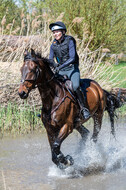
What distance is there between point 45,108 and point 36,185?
1.29 m

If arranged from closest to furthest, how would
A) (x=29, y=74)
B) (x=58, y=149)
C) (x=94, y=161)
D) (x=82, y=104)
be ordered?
(x=29, y=74)
(x=58, y=149)
(x=82, y=104)
(x=94, y=161)

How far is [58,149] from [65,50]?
1809mm

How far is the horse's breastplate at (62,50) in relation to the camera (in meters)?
6.49

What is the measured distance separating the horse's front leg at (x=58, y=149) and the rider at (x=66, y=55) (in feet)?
2.20

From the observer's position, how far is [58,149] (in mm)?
6039

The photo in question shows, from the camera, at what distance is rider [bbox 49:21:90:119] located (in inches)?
251

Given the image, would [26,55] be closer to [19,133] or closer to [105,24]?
[19,133]

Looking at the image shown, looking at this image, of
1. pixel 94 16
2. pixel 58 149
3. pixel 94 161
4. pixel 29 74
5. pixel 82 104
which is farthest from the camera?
Result: pixel 94 16

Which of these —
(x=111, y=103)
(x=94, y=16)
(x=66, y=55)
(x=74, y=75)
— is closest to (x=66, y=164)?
(x=74, y=75)

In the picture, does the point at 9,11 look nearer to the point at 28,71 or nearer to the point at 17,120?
the point at 17,120

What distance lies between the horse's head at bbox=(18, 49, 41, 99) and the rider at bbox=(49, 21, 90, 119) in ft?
2.05

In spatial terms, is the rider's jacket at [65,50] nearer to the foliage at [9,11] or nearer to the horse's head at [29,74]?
the horse's head at [29,74]

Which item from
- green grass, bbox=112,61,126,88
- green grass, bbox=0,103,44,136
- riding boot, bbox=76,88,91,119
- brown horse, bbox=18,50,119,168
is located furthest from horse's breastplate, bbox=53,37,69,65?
green grass, bbox=112,61,126,88

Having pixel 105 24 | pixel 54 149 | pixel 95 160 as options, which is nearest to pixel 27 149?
pixel 95 160
